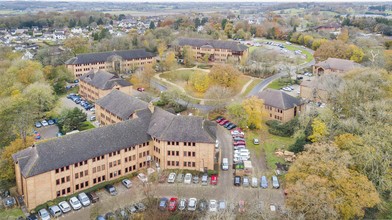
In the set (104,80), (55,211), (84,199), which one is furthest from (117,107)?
(55,211)

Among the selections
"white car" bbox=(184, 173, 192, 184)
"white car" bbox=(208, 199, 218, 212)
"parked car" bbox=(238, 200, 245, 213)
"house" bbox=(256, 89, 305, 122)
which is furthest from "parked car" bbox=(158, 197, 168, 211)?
"house" bbox=(256, 89, 305, 122)

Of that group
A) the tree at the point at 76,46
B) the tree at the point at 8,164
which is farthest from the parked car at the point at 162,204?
the tree at the point at 76,46

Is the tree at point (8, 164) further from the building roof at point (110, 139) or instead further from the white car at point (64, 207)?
the white car at point (64, 207)

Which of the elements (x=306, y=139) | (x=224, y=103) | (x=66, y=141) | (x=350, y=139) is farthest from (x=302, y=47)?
(x=66, y=141)

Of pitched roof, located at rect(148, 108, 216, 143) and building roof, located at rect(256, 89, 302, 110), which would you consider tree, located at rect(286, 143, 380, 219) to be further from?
building roof, located at rect(256, 89, 302, 110)

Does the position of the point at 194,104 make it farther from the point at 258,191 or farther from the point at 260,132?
the point at 258,191

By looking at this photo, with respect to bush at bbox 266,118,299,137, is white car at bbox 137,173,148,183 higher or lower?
lower
